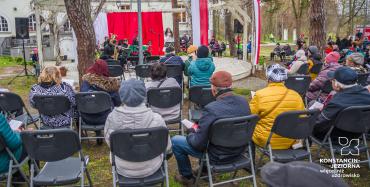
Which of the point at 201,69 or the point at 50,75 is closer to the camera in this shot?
the point at 50,75

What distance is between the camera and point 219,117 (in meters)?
3.31

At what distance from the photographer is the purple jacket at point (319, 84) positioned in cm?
559

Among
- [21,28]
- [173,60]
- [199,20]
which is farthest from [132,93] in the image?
[21,28]

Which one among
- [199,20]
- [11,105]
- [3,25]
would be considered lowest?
[11,105]

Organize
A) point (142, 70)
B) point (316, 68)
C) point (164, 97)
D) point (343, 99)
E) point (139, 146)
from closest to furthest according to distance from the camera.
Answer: point (139, 146)
point (343, 99)
point (164, 97)
point (316, 68)
point (142, 70)

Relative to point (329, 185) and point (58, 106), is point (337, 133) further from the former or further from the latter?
point (58, 106)

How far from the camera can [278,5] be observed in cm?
2238

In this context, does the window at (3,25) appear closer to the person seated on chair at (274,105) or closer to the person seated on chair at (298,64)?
the person seated on chair at (298,64)

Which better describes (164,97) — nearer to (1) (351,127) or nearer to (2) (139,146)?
(2) (139,146)

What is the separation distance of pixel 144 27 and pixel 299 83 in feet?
46.2

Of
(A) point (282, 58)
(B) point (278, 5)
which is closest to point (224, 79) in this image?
(A) point (282, 58)

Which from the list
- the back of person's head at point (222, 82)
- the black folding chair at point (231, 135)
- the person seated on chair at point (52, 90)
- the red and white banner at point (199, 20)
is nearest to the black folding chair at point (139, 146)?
the black folding chair at point (231, 135)

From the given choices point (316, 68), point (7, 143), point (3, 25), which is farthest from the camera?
point (3, 25)

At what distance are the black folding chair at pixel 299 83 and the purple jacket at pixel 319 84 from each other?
0.14 metres
